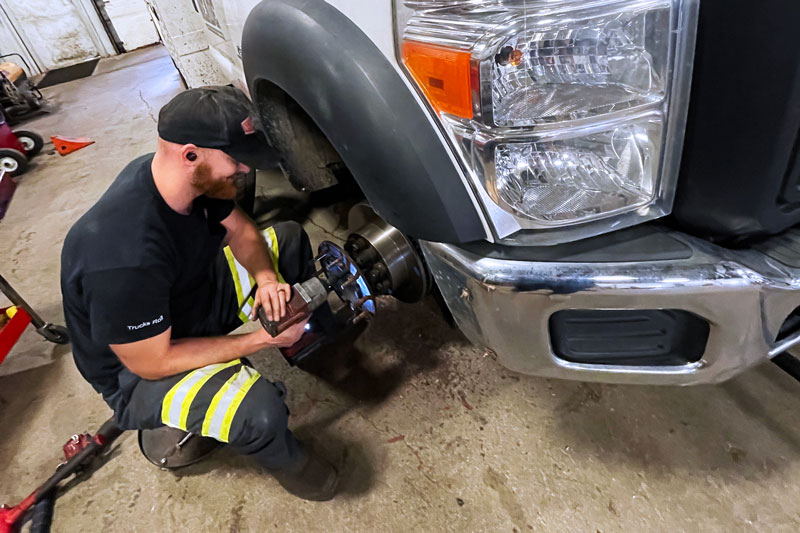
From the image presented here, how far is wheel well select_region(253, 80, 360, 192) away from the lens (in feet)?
4.49

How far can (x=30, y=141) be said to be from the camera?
15.3ft

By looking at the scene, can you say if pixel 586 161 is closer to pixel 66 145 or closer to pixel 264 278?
pixel 264 278

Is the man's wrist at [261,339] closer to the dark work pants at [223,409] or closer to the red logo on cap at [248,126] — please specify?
the dark work pants at [223,409]

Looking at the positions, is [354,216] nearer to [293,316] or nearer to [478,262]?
[293,316]

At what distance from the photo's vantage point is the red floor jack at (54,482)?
1459mm

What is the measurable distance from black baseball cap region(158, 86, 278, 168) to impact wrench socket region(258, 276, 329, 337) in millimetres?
373

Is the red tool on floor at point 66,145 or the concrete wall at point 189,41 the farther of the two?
the red tool on floor at point 66,145

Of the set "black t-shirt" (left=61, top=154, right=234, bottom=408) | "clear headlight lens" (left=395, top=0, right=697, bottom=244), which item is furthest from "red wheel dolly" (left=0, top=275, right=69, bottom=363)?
"clear headlight lens" (left=395, top=0, right=697, bottom=244)

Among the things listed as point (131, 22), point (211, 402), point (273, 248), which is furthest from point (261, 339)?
point (131, 22)

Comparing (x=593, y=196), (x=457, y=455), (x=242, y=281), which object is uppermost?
(x=593, y=196)

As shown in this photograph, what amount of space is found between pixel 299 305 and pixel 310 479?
1.68 ft

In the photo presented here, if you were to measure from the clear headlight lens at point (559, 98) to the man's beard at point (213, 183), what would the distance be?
672 millimetres

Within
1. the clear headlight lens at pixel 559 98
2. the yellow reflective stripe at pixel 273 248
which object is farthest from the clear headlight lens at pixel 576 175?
the yellow reflective stripe at pixel 273 248

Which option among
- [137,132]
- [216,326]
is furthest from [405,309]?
[137,132]
